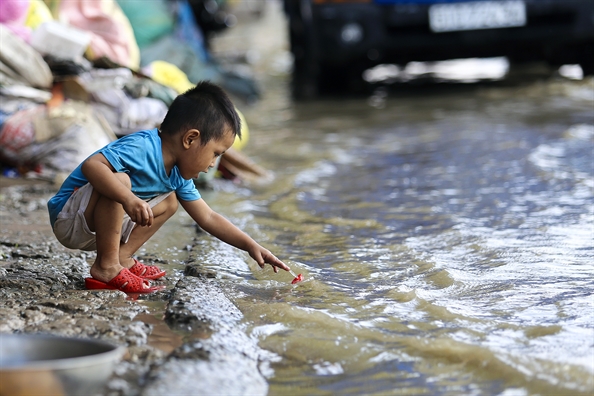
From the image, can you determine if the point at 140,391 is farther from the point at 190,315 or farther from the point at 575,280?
the point at 575,280

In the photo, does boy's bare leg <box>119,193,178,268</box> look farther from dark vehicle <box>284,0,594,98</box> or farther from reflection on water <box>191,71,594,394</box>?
dark vehicle <box>284,0,594,98</box>

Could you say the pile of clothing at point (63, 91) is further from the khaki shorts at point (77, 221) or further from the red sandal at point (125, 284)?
the red sandal at point (125, 284)

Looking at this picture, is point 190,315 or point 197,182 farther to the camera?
point 197,182

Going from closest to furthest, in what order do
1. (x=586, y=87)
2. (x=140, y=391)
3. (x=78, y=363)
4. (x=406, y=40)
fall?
1. (x=78, y=363)
2. (x=140, y=391)
3. (x=406, y=40)
4. (x=586, y=87)

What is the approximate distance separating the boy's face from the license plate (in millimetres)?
4474

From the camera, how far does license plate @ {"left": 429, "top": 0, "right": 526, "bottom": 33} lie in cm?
641

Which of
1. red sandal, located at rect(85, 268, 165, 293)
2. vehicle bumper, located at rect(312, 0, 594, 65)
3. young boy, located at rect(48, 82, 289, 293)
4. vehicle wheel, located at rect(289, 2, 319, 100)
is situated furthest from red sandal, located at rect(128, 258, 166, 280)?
vehicle wheel, located at rect(289, 2, 319, 100)

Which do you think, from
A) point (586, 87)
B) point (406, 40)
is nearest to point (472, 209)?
point (406, 40)

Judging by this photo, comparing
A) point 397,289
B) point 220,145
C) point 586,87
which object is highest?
point 220,145

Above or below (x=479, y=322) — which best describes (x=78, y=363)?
above

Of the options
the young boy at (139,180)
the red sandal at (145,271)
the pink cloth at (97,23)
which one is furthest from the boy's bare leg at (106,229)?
the pink cloth at (97,23)

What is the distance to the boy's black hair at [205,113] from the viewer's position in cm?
227

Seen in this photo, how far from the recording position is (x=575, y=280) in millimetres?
2371

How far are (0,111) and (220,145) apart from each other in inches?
81.0
